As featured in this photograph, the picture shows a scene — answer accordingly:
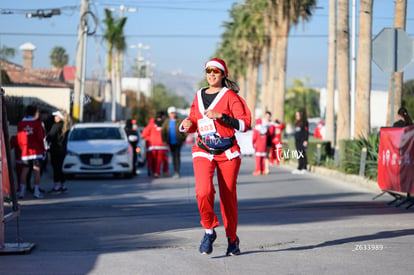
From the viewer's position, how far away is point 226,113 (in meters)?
8.21

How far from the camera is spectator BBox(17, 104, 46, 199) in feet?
53.9

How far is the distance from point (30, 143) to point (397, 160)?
23.2 feet

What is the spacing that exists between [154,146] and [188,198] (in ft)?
25.6

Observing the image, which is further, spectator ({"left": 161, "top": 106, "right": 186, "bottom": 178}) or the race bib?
spectator ({"left": 161, "top": 106, "right": 186, "bottom": 178})

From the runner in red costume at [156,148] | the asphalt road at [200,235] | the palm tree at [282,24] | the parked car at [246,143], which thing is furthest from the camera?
the palm tree at [282,24]

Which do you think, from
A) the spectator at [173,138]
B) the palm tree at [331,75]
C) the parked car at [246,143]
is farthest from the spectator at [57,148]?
the parked car at [246,143]

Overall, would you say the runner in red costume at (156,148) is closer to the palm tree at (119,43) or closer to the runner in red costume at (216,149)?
the runner in red costume at (216,149)

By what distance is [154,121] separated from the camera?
24.2 m

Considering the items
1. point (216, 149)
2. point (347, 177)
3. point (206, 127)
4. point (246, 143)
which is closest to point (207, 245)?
point (216, 149)

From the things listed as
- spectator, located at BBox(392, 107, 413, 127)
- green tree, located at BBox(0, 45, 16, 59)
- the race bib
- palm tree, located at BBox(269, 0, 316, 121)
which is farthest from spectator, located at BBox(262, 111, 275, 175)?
green tree, located at BBox(0, 45, 16, 59)

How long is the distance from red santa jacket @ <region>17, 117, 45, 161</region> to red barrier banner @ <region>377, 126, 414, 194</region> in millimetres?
6687

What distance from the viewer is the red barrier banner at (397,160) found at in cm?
1400

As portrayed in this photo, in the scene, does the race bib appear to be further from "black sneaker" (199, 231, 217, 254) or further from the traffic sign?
the traffic sign

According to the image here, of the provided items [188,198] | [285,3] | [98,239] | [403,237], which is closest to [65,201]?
[188,198]
